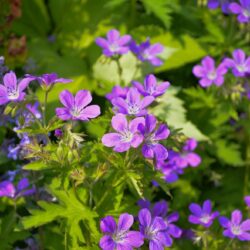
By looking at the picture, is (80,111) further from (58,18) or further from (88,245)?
(58,18)

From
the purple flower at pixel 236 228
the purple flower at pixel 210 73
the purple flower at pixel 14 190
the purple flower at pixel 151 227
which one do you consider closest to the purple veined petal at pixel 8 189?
the purple flower at pixel 14 190

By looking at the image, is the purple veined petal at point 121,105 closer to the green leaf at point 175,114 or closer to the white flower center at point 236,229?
the white flower center at point 236,229

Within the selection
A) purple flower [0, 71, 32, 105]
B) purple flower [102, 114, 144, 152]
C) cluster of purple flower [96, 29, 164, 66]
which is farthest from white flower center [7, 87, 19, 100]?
cluster of purple flower [96, 29, 164, 66]

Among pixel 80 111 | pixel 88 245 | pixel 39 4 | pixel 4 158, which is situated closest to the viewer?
pixel 80 111

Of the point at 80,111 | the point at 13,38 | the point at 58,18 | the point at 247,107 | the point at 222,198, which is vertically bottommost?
the point at 222,198

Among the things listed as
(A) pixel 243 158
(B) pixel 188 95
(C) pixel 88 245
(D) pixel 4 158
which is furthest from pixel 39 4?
(C) pixel 88 245

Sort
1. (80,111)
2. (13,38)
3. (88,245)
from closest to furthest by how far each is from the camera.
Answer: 1. (80,111)
2. (88,245)
3. (13,38)
